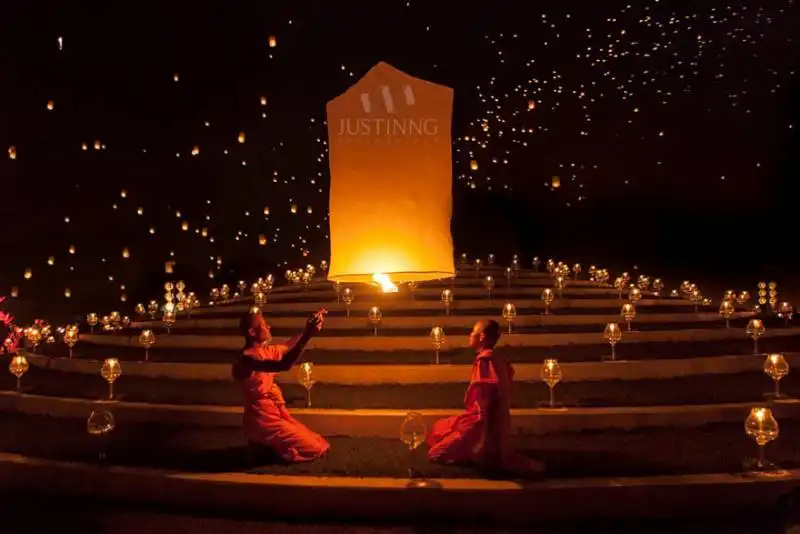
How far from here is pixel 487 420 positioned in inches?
202

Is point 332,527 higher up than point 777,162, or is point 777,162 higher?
point 777,162

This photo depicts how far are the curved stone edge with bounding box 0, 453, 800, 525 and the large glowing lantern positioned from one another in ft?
12.8

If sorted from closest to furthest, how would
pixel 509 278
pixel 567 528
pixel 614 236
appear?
pixel 567 528
pixel 509 278
pixel 614 236

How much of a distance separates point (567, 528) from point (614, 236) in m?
12.2

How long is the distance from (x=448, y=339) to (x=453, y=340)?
7 cm

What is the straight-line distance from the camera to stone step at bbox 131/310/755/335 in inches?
370

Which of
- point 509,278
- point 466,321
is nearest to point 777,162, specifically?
point 509,278

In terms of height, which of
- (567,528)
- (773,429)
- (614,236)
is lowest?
(567,528)

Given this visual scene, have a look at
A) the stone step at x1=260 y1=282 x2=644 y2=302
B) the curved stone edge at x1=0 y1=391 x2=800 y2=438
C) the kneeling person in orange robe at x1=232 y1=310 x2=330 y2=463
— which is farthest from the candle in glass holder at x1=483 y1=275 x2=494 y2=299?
the kneeling person in orange robe at x1=232 y1=310 x2=330 y2=463

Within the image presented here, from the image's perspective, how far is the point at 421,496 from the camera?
4.75 metres

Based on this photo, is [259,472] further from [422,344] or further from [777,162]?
[777,162]

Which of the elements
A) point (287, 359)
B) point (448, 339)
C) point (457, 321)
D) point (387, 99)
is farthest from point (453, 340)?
point (287, 359)

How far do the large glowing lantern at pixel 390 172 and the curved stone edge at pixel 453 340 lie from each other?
89 centimetres

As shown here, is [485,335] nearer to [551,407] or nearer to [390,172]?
[551,407]
